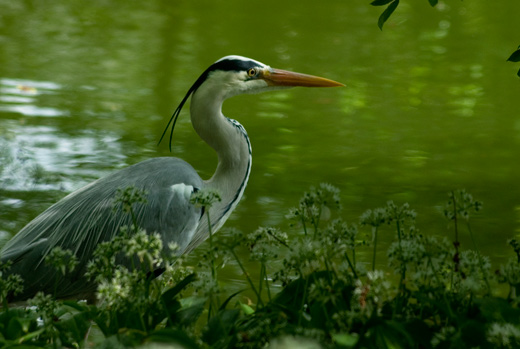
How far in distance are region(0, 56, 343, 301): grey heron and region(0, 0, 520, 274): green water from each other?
1.16 m

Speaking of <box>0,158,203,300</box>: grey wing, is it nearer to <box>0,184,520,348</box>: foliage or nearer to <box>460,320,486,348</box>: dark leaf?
<box>0,184,520,348</box>: foliage

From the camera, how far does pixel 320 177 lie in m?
6.66

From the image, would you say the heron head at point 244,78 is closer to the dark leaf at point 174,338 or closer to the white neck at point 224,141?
the white neck at point 224,141

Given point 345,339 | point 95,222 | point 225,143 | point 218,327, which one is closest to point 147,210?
point 95,222

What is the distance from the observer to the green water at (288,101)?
6.44 metres

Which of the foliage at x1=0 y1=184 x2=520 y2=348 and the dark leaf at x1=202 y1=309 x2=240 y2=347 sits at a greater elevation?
the foliage at x1=0 y1=184 x2=520 y2=348

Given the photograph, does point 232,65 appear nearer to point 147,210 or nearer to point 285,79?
point 285,79

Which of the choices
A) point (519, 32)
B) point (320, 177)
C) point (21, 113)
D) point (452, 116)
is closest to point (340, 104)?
point (452, 116)

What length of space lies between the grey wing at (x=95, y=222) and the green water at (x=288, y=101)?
158 centimetres

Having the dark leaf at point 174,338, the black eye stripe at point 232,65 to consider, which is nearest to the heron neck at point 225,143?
the black eye stripe at point 232,65

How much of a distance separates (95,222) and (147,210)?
24 cm

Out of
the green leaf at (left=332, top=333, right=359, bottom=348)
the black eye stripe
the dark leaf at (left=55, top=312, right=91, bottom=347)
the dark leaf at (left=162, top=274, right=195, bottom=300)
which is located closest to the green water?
the black eye stripe

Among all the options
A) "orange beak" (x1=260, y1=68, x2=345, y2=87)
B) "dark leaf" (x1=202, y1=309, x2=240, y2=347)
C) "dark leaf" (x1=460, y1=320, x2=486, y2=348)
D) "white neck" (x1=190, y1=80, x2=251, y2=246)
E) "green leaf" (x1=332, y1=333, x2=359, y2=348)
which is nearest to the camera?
"green leaf" (x1=332, y1=333, x2=359, y2=348)

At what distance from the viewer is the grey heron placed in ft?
12.6
